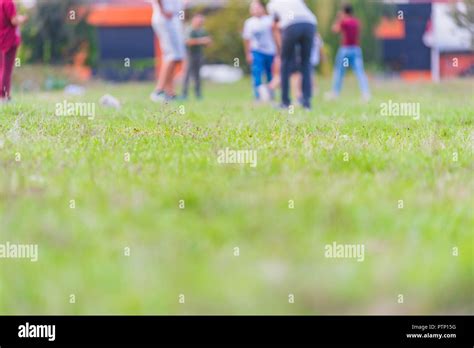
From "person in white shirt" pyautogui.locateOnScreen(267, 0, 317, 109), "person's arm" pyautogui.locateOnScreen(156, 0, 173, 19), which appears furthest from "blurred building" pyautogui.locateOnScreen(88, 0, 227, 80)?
"person in white shirt" pyautogui.locateOnScreen(267, 0, 317, 109)

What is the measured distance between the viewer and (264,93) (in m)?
16.1

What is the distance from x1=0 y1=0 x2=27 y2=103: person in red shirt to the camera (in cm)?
1143

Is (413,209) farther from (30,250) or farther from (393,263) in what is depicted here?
(30,250)

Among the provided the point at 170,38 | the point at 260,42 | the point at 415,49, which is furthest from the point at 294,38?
the point at 415,49

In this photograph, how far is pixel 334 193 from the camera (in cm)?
488

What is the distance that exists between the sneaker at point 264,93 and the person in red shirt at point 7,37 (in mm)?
5554

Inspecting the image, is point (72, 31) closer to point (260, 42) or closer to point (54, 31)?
point (54, 31)

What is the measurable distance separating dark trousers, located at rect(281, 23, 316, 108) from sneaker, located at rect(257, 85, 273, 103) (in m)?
3.34

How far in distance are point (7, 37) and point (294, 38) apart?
3902 millimetres

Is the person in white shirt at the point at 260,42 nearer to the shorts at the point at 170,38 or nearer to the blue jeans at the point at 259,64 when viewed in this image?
the blue jeans at the point at 259,64

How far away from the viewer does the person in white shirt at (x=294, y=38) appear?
12.2 m
